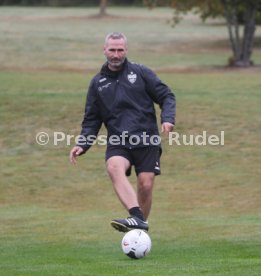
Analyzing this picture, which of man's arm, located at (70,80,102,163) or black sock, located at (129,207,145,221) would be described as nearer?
black sock, located at (129,207,145,221)

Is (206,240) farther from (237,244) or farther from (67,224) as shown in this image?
(67,224)

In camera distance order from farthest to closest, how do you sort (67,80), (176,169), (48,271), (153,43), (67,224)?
(153,43) < (67,80) < (176,169) < (67,224) < (48,271)

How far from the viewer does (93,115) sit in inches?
429

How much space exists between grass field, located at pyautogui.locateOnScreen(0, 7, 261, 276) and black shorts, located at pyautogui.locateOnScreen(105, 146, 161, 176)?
2.86 ft

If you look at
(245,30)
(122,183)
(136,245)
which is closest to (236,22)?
(245,30)

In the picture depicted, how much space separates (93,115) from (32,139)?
12.6 meters

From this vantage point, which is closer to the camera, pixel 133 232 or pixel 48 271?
pixel 48 271

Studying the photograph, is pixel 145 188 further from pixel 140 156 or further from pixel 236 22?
pixel 236 22

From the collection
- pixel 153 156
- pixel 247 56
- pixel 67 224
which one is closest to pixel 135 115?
pixel 153 156

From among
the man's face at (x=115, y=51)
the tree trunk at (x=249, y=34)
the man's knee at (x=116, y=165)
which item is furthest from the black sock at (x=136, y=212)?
the tree trunk at (x=249, y=34)

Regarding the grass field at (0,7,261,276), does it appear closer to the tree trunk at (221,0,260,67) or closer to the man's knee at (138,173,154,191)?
the man's knee at (138,173,154,191)

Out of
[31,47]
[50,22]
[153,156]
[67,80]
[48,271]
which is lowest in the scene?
[48,271]

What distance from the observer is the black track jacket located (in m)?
10.5

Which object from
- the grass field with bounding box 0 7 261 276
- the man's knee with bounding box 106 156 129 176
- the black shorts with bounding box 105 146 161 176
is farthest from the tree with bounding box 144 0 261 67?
the man's knee with bounding box 106 156 129 176
